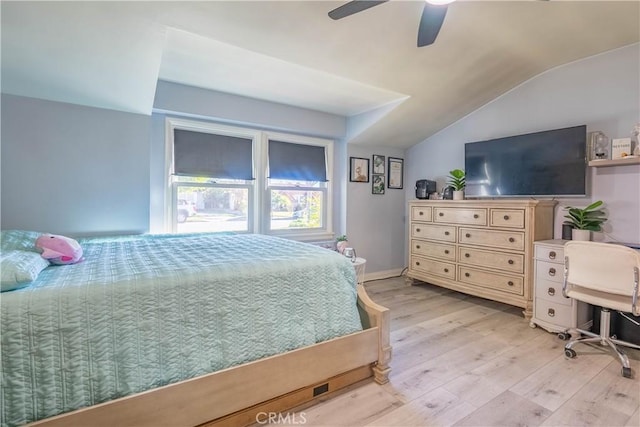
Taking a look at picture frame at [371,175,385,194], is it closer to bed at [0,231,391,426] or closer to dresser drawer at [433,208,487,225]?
dresser drawer at [433,208,487,225]

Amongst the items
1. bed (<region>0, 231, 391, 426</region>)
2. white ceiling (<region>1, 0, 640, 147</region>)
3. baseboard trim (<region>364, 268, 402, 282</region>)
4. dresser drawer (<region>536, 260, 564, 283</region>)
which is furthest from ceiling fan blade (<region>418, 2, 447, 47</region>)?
baseboard trim (<region>364, 268, 402, 282</region>)

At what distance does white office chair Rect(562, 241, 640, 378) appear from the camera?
6.61 ft

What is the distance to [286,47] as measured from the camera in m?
2.34

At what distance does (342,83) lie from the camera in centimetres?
305

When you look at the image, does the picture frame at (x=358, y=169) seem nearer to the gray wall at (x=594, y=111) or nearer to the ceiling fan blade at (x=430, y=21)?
the gray wall at (x=594, y=111)

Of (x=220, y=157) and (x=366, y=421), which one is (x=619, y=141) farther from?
(x=220, y=157)

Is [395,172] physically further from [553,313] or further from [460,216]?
[553,313]

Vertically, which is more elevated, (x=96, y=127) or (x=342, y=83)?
(x=342, y=83)

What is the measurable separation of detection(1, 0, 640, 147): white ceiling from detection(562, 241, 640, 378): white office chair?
1737mm

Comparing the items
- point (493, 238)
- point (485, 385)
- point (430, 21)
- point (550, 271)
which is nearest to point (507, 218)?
point (493, 238)

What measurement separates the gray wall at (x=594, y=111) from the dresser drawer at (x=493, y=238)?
53 centimetres

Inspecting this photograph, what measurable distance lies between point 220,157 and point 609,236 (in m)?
3.87

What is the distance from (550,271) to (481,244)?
699 millimetres

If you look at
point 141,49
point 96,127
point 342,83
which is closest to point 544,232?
point 342,83
